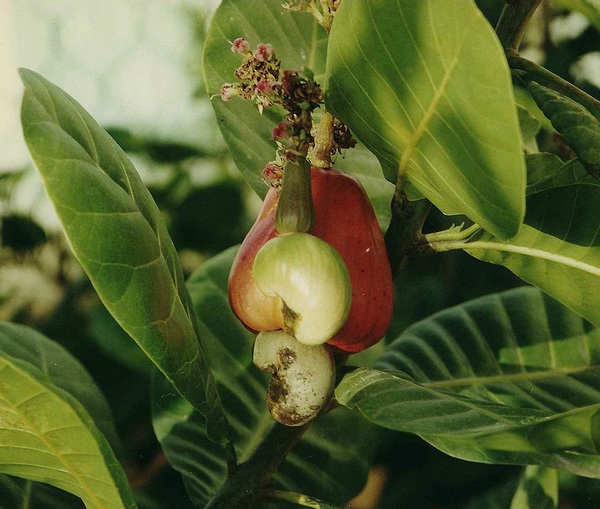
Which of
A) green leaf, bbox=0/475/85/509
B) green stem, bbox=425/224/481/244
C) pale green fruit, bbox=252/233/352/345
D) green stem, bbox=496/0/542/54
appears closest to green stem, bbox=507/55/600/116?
green stem, bbox=496/0/542/54

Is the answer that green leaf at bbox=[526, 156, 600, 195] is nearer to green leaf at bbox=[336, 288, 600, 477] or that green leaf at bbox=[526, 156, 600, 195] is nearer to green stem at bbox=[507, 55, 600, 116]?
green stem at bbox=[507, 55, 600, 116]

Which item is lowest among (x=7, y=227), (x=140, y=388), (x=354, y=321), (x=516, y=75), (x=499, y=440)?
(x=499, y=440)

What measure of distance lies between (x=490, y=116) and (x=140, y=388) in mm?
979

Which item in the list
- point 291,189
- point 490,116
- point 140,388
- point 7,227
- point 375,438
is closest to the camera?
point 490,116

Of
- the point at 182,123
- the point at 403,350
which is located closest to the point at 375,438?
the point at 403,350

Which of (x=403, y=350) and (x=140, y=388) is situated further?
(x=140, y=388)

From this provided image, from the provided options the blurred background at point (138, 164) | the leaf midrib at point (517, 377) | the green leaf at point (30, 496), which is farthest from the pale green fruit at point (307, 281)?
the blurred background at point (138, 164)

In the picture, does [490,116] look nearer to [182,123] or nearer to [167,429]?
[167,429]

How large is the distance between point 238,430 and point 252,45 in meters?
0.43

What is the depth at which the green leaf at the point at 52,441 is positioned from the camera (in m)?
0.50

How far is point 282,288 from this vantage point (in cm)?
51

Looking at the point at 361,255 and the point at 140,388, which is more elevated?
the point at 140,388

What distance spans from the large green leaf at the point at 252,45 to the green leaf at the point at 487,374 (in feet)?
0.82

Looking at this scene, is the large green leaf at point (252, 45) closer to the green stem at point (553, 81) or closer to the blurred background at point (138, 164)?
the green stem at point (553, 81)
